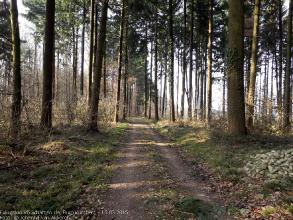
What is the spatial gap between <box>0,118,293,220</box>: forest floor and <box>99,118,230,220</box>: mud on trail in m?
0.02

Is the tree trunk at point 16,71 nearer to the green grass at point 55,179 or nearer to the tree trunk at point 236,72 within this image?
the green grass at point 55,179

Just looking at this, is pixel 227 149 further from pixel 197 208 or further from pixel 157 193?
pixel 197 208

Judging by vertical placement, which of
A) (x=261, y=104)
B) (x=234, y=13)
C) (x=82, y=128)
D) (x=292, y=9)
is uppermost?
(x=292, y=9)

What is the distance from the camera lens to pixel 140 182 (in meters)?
8.32

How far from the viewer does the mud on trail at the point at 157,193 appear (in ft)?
20.8

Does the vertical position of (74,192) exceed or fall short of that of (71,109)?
it falls short

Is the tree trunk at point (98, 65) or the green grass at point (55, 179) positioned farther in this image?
the tree trunk at point (98, 65)

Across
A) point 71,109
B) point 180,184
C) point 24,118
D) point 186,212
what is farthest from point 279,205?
point 71,109

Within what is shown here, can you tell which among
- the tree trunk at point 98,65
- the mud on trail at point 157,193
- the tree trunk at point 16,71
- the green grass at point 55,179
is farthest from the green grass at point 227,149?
the tree trunk at point 16,71

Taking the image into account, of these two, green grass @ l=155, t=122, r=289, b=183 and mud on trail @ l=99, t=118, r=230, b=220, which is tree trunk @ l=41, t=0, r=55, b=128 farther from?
green grass @ l=155, t=122, r=289, b=183

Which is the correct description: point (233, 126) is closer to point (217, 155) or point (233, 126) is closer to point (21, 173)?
point (217, 155)

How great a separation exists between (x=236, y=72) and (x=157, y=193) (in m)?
7.03

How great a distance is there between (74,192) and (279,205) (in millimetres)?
4480

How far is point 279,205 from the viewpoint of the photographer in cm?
621
